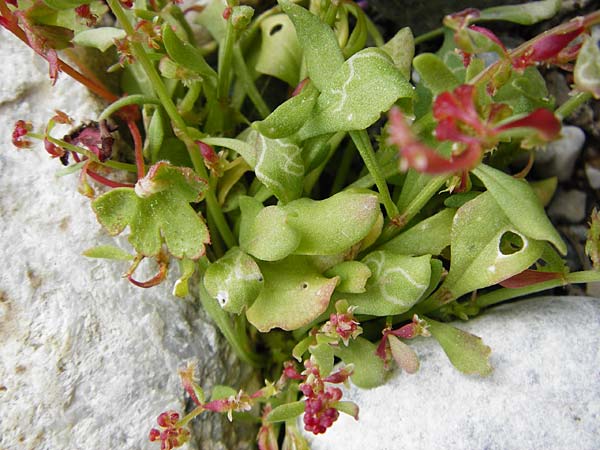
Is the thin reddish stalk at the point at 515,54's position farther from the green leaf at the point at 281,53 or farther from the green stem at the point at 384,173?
the green leaf at the point at 281,53

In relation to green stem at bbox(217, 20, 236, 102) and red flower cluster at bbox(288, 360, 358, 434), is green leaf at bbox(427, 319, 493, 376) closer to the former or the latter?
red flower cluster at bbox(288, 360, 358, 434)

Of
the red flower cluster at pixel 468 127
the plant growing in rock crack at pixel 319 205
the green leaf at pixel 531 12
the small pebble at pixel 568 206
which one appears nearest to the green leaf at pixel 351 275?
the plant growing in rock crack at pixel 319 205

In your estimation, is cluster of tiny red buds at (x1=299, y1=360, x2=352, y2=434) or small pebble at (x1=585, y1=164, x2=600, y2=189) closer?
cluster of tiny red buds at (x1=299, y1=360, x2=352, y2=434)

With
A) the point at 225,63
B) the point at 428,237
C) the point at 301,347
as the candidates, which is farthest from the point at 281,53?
the point at 301,347

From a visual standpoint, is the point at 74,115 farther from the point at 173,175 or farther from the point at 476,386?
the point at 476,386

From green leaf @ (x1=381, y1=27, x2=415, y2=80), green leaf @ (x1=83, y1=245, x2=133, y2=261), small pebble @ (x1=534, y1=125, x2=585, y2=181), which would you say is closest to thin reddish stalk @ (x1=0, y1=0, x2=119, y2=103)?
green leaf @ (x1=83, y1=245, x2=133, y2=261)

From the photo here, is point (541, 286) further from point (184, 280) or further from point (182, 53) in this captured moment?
point (182, 53)

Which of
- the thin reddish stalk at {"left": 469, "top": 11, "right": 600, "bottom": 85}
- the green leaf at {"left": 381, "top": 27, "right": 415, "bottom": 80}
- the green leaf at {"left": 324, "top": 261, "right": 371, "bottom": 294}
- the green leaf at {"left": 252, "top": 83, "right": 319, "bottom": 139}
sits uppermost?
the thin reddish stalk at {"left": 469, "top": 11, "right": 600, "bottom": 85}
